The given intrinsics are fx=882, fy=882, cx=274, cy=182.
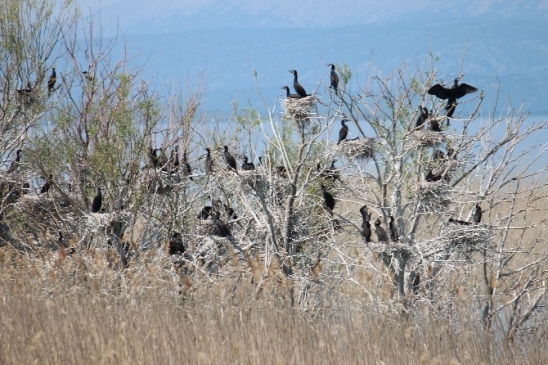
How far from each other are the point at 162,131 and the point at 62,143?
1368 mm

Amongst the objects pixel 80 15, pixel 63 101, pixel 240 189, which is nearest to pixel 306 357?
pixel 240 189

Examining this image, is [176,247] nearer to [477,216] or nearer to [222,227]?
[222,227]

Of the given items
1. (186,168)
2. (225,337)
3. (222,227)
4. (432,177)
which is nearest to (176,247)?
(222,227)

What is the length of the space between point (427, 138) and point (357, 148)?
A: 0.74m

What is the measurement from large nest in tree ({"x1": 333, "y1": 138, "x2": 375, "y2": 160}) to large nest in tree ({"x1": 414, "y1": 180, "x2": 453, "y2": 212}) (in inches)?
26.5

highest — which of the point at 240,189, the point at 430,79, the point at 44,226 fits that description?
the point at 430,79

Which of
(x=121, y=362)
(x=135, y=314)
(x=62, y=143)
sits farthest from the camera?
(x=62, y=143)

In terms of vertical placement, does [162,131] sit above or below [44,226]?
above

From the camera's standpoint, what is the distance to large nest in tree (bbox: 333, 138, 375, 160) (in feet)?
30.2

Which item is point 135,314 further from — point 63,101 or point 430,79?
point 63,101

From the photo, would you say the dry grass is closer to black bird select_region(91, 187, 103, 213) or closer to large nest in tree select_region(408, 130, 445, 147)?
large nest in tree select_region(408, 130, 445, 147)

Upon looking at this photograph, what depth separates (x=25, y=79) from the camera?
49.2 ft

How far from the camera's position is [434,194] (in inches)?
349

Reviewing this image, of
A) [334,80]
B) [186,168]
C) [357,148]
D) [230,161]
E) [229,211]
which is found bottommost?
[229,211]
